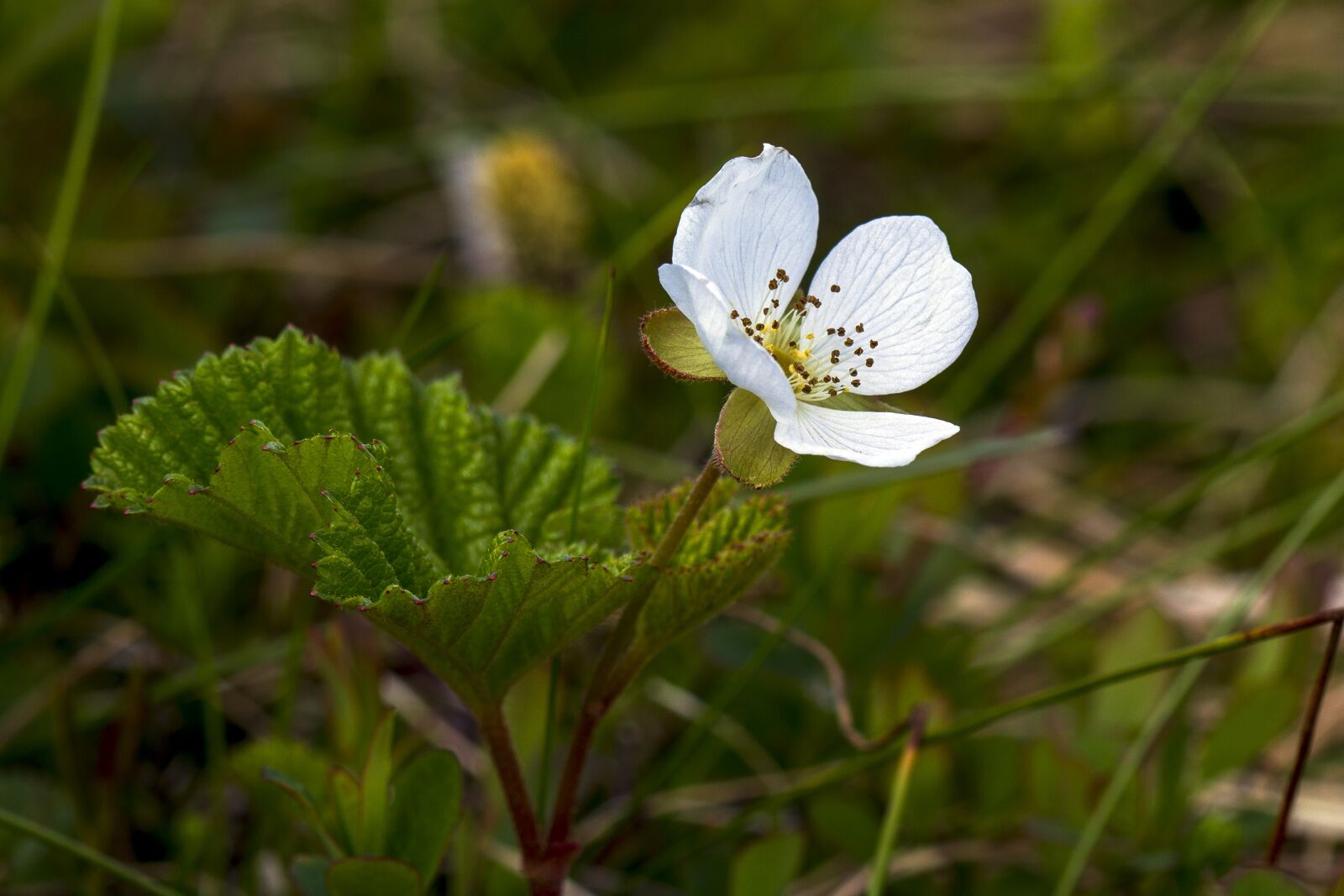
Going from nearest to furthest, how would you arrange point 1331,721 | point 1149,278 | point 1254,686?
point 1254,686 → point 1331,721 → point 1149,278

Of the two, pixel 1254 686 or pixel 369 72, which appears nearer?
pixel 1254 686

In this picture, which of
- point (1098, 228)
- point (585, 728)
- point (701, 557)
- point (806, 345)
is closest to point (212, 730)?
point (585, 728)

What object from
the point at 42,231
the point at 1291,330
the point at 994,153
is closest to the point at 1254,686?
the point at 1291,330

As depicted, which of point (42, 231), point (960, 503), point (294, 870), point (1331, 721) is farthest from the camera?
point (42, 231)

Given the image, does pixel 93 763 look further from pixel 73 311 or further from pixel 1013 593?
pixel 1013 593

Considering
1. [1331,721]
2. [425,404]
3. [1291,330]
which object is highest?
[1291,330]

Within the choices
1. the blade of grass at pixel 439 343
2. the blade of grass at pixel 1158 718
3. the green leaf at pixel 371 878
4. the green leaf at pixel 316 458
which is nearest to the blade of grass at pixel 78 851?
the green leaf at pixel 371 878

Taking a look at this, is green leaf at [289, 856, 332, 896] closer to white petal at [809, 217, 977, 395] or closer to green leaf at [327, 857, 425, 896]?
green leaf at [327, 857, 425, 896]

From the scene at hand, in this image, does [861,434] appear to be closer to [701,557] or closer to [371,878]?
[701,557]
